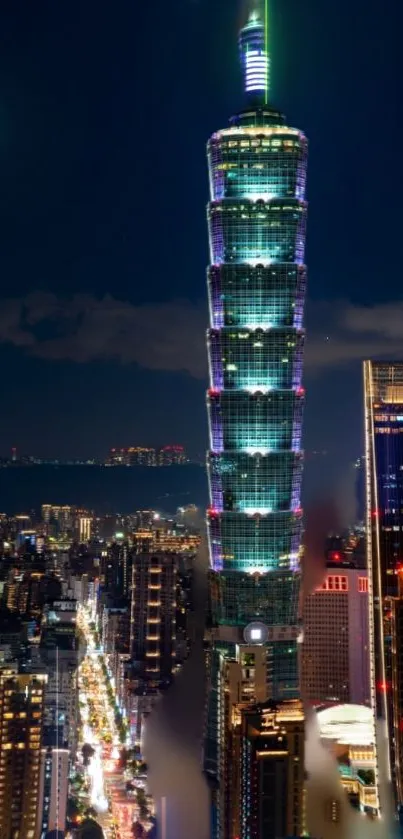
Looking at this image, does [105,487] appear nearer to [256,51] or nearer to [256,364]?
[256,364]

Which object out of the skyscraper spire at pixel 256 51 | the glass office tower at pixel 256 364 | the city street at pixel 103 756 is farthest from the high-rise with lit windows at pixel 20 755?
the skyscraper spire at pixel 256 51

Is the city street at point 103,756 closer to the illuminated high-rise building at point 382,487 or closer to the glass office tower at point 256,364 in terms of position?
the glass office tower at point 256,364

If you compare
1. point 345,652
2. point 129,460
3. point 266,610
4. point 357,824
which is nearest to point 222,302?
point 129,460

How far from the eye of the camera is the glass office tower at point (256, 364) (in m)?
11.6

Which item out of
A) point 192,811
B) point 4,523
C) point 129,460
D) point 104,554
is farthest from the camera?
point 104,554

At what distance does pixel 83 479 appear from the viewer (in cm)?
1393

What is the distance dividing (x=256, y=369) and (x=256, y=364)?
51 millimetres

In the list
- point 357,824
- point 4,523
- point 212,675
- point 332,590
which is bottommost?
point 357,824

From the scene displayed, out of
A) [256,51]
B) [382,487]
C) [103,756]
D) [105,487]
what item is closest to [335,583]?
[382,487]

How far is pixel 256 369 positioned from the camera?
11.7 meters

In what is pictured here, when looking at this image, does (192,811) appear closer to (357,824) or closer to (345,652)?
(357,824)

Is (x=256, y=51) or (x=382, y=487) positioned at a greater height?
(x=256, y=51)

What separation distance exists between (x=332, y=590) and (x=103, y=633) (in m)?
4.02

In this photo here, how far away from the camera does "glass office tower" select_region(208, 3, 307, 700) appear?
11609 mm
